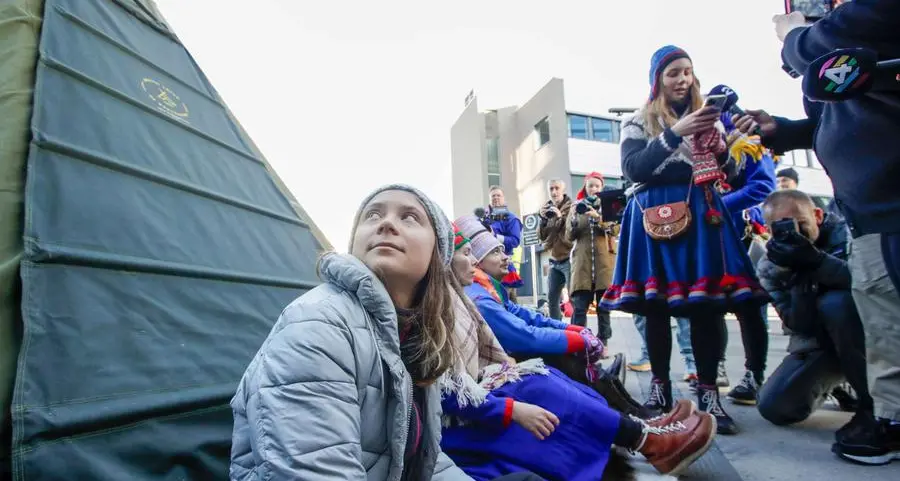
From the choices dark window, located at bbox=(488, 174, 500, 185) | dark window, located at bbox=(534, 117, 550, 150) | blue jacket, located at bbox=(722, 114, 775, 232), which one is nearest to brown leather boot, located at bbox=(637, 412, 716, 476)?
blue jacket, located at bbox=(722, 114, 775, 232)

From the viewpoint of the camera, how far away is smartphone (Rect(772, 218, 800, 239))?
2084 millimetres

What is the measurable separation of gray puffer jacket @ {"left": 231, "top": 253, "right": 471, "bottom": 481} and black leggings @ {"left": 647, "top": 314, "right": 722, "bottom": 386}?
1.41m

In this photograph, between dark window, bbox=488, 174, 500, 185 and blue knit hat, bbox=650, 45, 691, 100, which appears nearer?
blue knit hat, bbox=650, 45, 691, 100

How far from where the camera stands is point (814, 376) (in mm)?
2221

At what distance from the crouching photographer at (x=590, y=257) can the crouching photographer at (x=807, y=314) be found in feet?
5.56

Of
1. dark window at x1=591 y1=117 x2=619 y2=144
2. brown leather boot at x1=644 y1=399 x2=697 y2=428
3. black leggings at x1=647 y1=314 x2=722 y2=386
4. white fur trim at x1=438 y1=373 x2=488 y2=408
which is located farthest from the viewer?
dark window at x1=591 y1=117 x2=619 y2=144

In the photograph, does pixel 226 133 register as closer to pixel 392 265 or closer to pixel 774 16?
pixel 392 265

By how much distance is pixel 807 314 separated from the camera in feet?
7.45

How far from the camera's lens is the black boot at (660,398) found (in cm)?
231

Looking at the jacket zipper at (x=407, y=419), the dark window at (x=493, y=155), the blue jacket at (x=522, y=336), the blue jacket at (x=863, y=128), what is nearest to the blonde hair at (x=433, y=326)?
the jacket zipper at (x=407, y=419)

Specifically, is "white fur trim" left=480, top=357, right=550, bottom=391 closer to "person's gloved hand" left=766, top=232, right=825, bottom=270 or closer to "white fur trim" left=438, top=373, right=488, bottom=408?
"white fur trim" left=438, top=373, right=488, bottom=408

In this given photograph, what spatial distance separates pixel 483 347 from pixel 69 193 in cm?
152

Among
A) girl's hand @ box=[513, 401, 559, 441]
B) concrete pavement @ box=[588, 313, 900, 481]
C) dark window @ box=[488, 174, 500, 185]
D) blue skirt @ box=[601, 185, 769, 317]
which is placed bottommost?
concrete pavement @ box=[588, 313, 900, 481]

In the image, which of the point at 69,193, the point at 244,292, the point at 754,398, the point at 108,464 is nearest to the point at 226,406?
the point at 108,464
